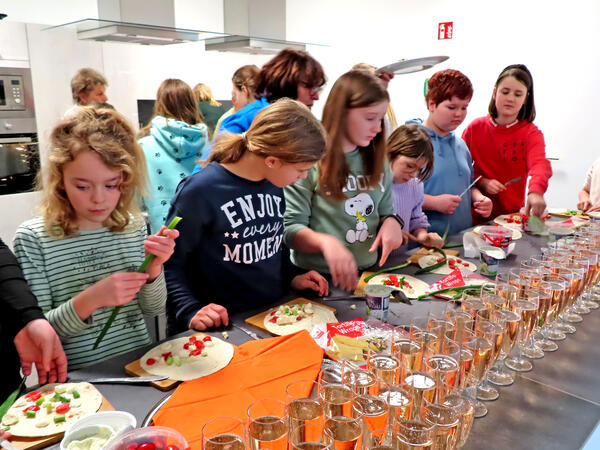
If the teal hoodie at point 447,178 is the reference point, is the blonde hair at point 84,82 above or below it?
above

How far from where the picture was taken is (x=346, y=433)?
0.72m

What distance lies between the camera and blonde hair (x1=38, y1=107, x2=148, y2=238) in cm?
134

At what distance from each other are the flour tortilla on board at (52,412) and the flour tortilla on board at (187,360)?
5.9 inches

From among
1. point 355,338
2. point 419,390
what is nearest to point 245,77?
point 355,338

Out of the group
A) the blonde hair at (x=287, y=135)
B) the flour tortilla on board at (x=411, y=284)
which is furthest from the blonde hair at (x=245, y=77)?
the flour tortilla on board at (x=411, y=284)

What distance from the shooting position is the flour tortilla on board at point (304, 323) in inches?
52.6

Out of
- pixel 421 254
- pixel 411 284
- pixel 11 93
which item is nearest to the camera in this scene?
pixel 411 284

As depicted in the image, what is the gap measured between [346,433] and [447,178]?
212cm

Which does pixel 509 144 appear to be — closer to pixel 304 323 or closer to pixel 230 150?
pixel 230 150

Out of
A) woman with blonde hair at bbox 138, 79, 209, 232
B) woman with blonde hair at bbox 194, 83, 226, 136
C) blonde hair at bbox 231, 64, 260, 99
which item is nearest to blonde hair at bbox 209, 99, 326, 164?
woman with blonde hair at bbox 138, 79, 209, 232

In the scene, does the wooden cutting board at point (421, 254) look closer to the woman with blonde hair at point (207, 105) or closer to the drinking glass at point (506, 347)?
the drinking glass at point (506, 347)

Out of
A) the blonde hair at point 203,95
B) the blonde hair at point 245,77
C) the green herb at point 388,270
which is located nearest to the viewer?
the green herb at point 388,270

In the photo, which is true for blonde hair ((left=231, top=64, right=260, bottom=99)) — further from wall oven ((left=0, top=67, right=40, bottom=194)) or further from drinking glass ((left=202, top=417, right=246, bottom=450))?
drinking glass ((left=202, top=417, right=246, bottom=450))

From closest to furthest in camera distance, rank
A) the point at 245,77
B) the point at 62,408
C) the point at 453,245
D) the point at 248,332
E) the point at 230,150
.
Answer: the point at 62,408, the point at 248,332, the point at 230,150, the point at 453,245, the point at 245,77
